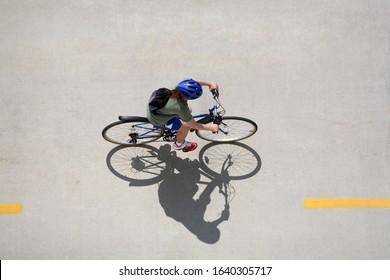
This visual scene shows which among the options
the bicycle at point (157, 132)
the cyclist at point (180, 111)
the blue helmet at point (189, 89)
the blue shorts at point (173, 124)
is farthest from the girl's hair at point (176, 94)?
the bicycle at point (157, 132)

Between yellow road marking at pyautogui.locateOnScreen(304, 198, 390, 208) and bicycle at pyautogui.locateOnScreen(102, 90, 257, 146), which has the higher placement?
bicycle at pyautogui.locateOnScreen(102, 90, 257, 146)

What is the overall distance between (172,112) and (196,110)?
1.59 metres

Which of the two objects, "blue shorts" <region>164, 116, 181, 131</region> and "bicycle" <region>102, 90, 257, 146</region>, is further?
"bicycle" <region>102, 90, 257, 146</region>

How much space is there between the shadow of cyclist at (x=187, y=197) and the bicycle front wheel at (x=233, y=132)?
0.48 metres

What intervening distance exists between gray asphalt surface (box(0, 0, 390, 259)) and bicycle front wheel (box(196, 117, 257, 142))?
231 millimetres

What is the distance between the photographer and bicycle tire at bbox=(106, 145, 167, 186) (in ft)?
21.9

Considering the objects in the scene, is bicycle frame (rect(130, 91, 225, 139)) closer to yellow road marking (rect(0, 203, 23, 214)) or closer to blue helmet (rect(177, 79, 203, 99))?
blue helmet (rect(177, 79, 203, 99))

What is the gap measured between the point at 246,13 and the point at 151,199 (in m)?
3.78

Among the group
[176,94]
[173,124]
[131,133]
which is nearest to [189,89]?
[176,94]

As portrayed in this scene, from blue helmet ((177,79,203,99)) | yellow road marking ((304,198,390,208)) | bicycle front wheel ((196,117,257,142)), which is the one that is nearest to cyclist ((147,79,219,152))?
blue helmet ((177,79,203,99))

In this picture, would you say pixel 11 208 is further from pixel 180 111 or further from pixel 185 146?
pixel 180 111

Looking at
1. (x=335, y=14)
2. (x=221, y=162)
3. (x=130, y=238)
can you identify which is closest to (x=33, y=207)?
(x=130, y=238)

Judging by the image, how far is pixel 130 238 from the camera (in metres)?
6.36

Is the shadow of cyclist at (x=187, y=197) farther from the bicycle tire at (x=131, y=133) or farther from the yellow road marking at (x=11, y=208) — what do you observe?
the yellow road marking at (x=11, y=208)
